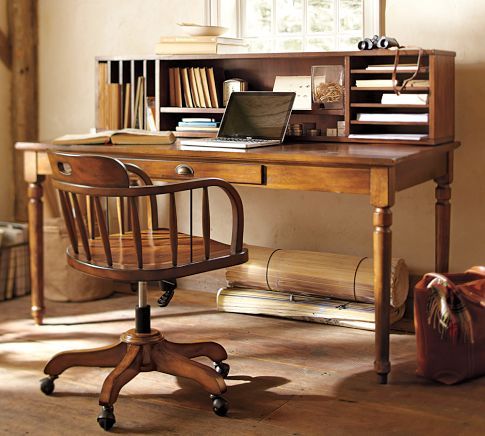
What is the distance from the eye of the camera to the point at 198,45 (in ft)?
13.0

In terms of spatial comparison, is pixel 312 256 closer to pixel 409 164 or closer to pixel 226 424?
pixel 409 164

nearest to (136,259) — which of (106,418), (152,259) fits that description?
(152,259)

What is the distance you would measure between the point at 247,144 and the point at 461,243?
111 centimetres

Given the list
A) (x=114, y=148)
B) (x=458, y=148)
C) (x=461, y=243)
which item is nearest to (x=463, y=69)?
(x=458, y=148)

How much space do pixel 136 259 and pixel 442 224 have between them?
4.62ft

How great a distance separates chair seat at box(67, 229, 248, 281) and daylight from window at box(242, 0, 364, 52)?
142cm

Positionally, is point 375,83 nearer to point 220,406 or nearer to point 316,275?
point 316,275

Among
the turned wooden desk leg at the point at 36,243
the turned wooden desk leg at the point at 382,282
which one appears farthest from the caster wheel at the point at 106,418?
the turned wooden desk leg at the point at 36,243

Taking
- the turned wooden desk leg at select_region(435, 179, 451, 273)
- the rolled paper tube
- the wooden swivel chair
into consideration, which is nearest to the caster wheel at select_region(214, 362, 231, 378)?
the wooden swivel chair

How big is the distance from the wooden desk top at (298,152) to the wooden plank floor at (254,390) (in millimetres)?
768

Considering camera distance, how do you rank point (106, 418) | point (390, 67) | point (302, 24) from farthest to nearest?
point (302, 24), point (390, 67), point (106, 418)

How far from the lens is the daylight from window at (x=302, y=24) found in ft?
13.5

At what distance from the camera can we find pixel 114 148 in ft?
12.0

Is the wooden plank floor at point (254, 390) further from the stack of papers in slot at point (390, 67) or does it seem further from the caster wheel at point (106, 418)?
the stack of papers in slot at point (390, 67)
